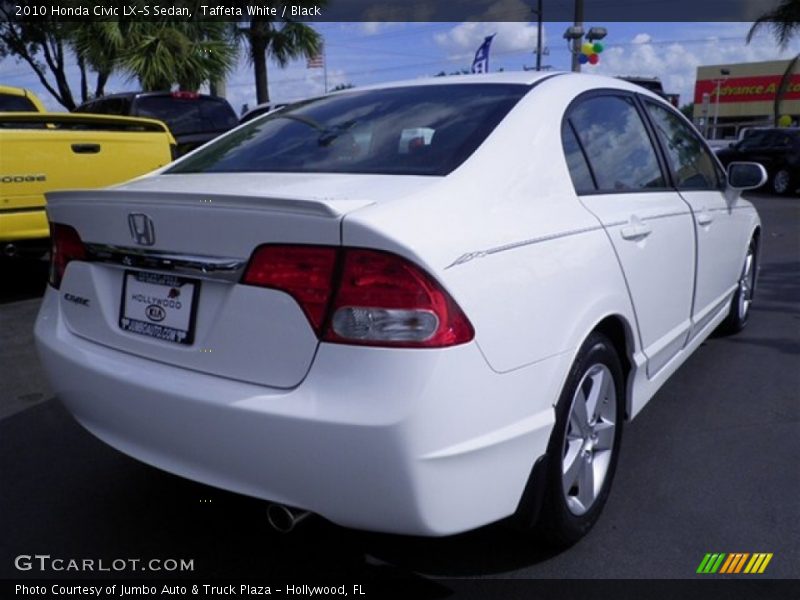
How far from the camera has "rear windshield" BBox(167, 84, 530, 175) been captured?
2.42 metres

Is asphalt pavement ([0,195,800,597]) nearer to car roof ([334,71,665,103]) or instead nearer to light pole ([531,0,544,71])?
car roof ([334,71,665,103])

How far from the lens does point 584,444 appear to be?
2.52 metres

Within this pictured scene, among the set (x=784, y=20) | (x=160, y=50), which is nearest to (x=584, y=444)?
(x=160, y=50)

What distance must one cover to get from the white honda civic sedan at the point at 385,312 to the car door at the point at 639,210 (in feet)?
0.06

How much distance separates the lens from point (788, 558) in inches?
97.0

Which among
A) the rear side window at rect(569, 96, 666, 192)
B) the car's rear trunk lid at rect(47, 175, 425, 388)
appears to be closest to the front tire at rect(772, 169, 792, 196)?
the rear side window at rect(569, 96, 666, 192)

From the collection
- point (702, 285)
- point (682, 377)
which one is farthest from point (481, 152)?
point (682, 377)

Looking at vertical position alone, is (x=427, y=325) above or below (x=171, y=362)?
above

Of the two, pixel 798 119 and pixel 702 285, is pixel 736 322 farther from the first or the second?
pixel 798 119

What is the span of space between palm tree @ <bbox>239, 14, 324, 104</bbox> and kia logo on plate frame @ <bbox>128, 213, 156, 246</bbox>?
16578 mm

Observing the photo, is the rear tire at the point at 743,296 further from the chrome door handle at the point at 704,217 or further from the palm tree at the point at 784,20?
the palm tree at the point at 784,20

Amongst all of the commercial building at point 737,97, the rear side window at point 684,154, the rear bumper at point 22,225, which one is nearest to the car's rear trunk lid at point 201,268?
the rear side window at point 684,154

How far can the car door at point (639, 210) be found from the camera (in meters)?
2.67

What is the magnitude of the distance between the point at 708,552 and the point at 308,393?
154 cm
